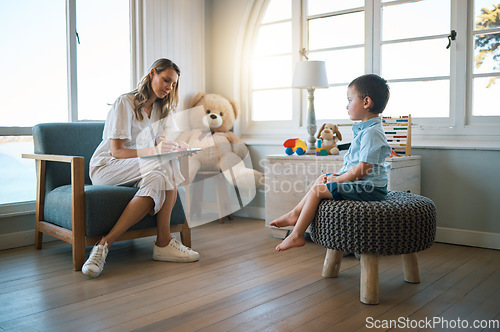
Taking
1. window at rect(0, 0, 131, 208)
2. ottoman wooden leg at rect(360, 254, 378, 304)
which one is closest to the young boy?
ottoman wooden leg at rect(360, 254, 378, 304)

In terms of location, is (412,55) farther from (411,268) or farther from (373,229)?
(373,229)

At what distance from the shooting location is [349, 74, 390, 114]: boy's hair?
1.93 meters

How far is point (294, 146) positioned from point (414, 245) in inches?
57.0

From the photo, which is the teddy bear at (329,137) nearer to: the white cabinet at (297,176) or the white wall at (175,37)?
the white cabinet at (297,176)

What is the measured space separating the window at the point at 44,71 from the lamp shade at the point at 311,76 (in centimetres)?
132

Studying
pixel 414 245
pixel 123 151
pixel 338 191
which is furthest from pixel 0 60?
pixel 414 245

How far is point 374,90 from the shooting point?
1.93 metres

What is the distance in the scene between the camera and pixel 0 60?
9.07 feet

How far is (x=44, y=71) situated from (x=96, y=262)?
145cm

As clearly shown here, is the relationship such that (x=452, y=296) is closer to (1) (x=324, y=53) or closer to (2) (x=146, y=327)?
(2) (x=146, y=327)

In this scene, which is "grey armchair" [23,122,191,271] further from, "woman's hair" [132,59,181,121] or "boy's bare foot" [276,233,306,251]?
"boy's bare foot" [276,233,306,251]

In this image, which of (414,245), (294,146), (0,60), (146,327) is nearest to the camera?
(146,327)

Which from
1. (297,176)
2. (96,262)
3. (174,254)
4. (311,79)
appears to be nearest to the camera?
(96,262)

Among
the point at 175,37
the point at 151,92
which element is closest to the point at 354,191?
the point at 151,92
